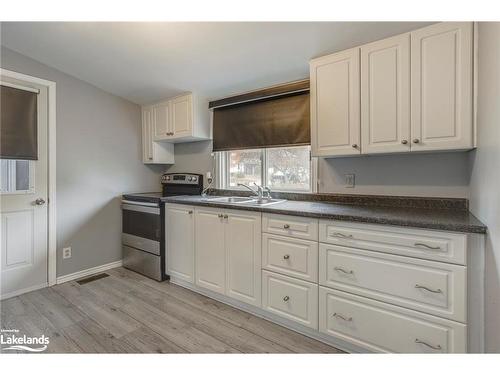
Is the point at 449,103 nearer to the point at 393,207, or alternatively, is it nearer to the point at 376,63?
the point at 376,63

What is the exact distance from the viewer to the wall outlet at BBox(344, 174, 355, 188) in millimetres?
2175

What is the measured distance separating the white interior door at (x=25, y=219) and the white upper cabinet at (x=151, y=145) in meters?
1.04

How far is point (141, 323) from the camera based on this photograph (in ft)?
6.41

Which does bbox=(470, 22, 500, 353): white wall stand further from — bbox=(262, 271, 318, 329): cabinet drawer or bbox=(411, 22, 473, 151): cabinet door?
bbox=(262, 271, 318, 329): cabinet drawer

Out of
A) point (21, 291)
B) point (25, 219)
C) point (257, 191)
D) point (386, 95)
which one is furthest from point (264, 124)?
point (21, 291)

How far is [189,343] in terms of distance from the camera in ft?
5.63

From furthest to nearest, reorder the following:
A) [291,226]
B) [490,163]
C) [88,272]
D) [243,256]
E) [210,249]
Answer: [88,272] → [210,249] → [243,256] → [291,226] → [490,163]

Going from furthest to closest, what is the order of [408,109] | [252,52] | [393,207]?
[252,52] < [393,207] < [408,109]

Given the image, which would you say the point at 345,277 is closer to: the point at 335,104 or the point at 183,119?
the point at 335,104

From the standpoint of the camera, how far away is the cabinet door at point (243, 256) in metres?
Answer: 2.00

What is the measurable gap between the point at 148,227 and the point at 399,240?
2.41 m
